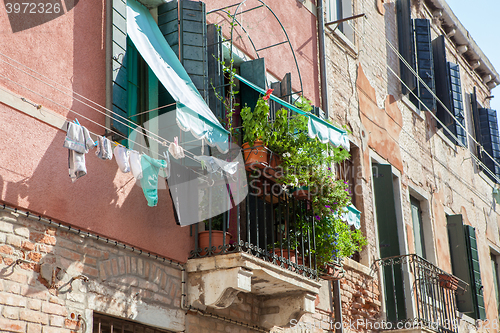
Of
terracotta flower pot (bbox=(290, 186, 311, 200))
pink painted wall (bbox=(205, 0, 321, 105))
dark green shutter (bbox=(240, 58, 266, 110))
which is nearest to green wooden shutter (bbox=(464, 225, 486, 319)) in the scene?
pink painted wall (bbox=(205, 0, 321, 105))

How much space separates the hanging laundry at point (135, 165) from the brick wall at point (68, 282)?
67 cm

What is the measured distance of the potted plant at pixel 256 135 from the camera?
21.8 ft

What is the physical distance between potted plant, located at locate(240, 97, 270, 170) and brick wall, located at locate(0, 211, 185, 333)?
4.57 feet

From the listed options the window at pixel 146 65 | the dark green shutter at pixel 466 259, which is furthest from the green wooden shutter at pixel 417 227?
the window at pixel 146 65

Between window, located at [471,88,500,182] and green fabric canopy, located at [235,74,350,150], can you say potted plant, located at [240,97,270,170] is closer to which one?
green fabric canopy, located at [235,74,350,150]

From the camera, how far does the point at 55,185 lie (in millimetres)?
5133

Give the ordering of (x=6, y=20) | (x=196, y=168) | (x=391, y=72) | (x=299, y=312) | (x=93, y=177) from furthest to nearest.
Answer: (x=391, y=72) → (x=299, y=312) → (x=196, y=168) → (x=93, y=177) → (x=6, y=20)

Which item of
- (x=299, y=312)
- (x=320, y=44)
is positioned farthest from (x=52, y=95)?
(x=320, y=44)

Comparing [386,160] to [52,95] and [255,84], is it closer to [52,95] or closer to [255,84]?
[255,84]

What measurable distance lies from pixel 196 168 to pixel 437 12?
1012cm

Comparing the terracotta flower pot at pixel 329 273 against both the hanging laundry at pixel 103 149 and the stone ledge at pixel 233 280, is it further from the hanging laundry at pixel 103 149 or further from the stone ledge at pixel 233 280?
the hanging laundry at pixel 103 149

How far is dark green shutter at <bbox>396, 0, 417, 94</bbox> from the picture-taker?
12711mm

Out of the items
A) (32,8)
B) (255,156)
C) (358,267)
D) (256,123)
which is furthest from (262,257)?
(32,8)

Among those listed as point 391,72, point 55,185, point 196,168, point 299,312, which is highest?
point 391,72
